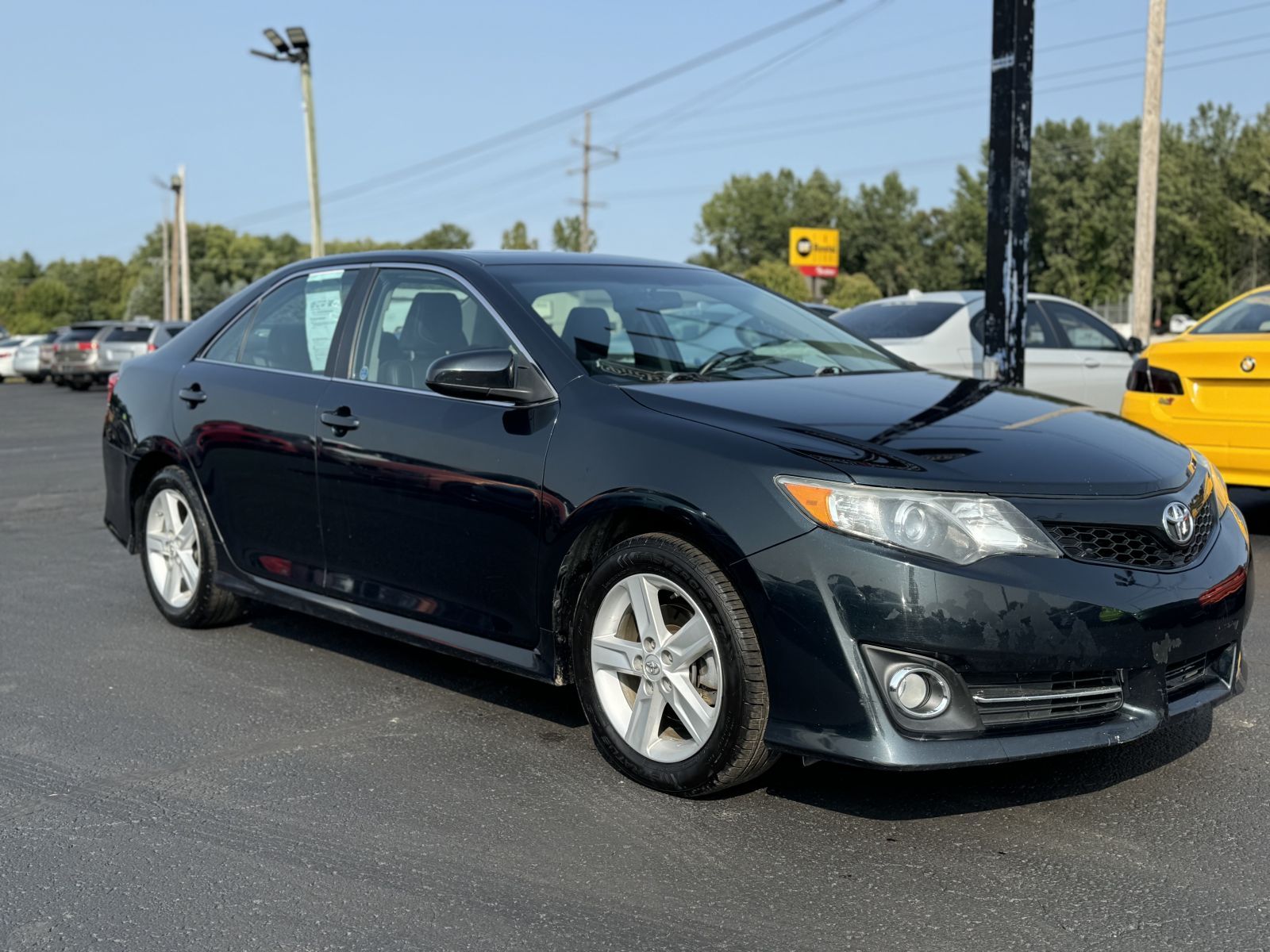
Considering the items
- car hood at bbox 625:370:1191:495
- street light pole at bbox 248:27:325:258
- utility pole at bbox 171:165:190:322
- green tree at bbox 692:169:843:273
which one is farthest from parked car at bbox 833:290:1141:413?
green tree at bbox 692:169:843:273

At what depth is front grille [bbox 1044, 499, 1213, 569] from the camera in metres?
3.47

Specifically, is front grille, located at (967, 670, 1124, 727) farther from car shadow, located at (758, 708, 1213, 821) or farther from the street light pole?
the street light pole

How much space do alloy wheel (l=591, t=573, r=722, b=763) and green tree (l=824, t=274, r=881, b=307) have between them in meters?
87.1

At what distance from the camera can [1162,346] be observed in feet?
25.5

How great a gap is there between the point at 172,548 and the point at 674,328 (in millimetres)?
2551

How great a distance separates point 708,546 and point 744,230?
125490 millimetres

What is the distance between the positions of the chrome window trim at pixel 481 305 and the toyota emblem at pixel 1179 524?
1.74 metres

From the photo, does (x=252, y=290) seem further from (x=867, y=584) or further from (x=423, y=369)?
(x=867, y=584)

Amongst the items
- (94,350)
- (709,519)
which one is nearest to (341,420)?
(709,519)

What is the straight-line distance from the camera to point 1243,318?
7699 mm

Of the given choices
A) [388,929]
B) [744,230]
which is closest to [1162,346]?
[388,929]

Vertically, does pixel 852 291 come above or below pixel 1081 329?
above

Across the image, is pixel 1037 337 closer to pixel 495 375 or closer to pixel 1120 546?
pixel 495 375

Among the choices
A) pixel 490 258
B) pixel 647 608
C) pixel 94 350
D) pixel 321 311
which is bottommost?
pixel 647 608
